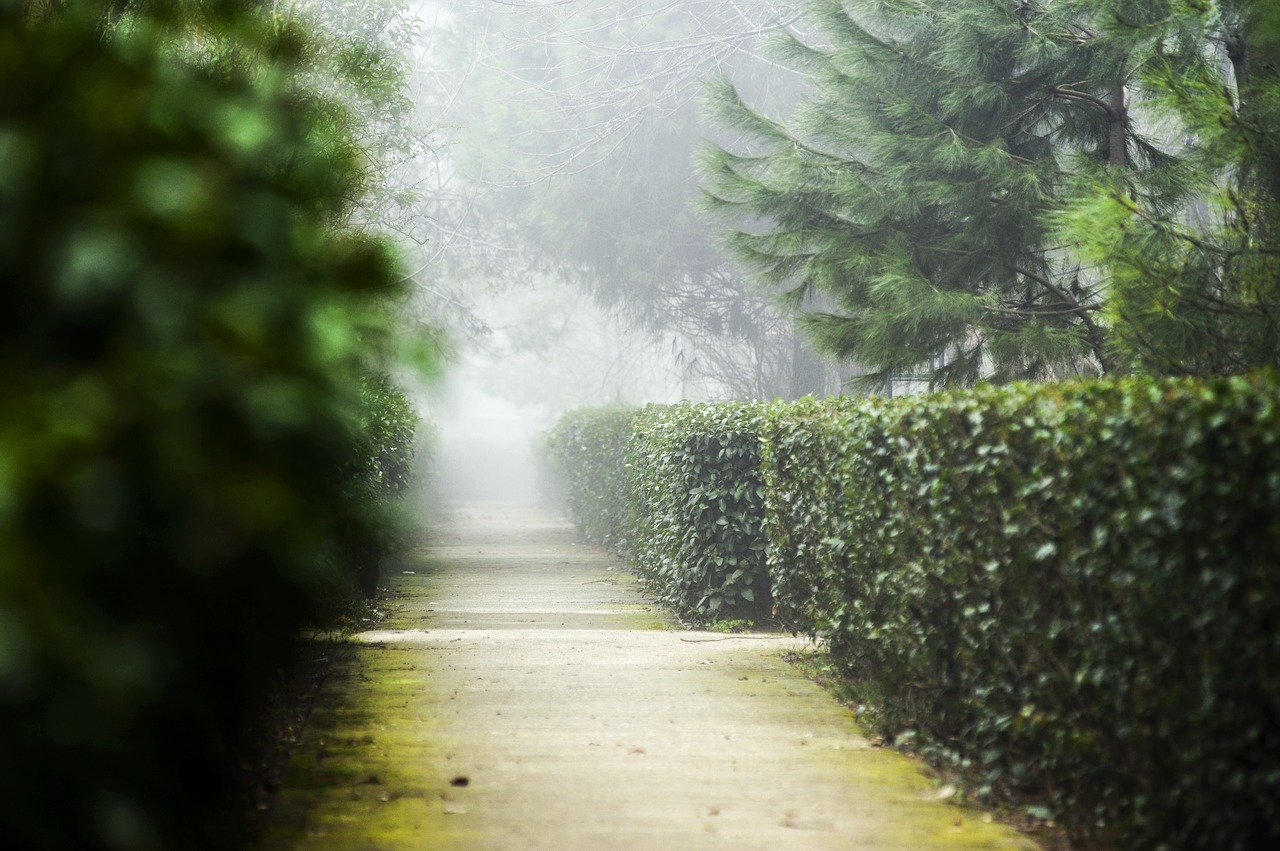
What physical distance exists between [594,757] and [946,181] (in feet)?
22.7

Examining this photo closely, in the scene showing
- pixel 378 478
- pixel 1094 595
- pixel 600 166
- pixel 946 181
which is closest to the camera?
pixel 1094 595

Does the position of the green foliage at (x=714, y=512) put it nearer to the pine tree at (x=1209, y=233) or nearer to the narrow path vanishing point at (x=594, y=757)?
the narrow path vanishing point at (x=594, y=757)

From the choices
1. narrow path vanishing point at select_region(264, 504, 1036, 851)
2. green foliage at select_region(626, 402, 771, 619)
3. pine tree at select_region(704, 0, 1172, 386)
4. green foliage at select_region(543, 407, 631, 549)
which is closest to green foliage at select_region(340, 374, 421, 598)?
narrow path vanishing point at select_region(264, 504, 1036, 851)

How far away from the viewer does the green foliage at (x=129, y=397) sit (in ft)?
7.95

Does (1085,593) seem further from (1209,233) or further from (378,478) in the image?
(378,478)

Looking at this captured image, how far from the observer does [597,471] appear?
21.6 m

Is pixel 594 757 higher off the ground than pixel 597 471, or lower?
lower

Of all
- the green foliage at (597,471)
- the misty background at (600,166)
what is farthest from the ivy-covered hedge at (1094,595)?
the misty background at (600,166)

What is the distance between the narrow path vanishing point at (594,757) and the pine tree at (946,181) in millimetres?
3267

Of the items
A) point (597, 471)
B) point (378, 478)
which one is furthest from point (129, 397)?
point (597, 471)

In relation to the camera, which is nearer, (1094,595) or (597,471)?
(1094,595)

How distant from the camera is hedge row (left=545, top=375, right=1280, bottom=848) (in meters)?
3.62

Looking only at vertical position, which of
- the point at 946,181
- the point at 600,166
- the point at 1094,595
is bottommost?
the point at 1094,595

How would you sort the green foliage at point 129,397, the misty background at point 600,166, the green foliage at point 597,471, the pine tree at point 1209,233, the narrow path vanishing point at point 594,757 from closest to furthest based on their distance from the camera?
the green foliage at point 129,397 → the narrow path vanishing point at point 594,757 → the pine tree at point 1209,233 → the green foliage at point 597,471 → the misty background at point 600,166
